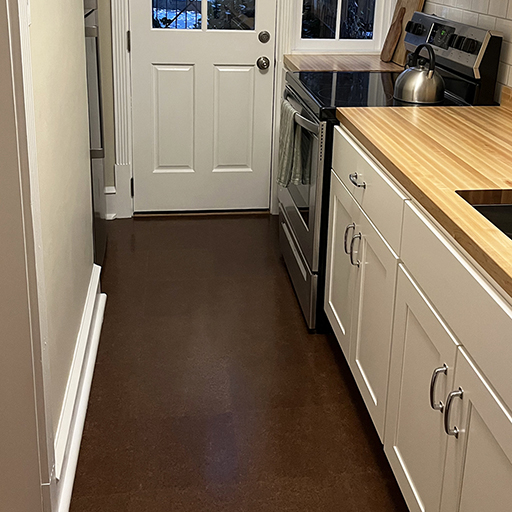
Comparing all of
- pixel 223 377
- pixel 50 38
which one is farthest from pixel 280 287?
pixel 50 38

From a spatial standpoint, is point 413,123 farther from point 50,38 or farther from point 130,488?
point 130,488

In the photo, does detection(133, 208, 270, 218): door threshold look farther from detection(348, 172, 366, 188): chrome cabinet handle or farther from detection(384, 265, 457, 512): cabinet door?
detection(384, 265, 457, 512): cabinet door

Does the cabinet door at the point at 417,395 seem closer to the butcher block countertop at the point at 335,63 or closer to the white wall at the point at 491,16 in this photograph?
the white wall at the point at 491,16

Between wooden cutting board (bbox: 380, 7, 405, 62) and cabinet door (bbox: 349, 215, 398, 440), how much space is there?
1720 millimetres

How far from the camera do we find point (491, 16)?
2.71m

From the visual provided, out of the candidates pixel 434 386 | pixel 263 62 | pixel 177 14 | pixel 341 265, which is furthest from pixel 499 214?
pixel 177 14

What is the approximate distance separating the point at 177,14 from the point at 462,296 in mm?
2890

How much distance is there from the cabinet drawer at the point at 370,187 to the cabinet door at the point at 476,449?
52 cm

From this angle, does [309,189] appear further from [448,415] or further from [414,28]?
[448,415]

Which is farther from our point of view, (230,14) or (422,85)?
(230,14)

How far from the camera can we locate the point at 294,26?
3936 millimetres

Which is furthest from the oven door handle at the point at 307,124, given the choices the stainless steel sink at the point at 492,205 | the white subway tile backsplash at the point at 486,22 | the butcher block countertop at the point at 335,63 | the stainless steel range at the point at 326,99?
the stainless steel sink at the point at 492,205

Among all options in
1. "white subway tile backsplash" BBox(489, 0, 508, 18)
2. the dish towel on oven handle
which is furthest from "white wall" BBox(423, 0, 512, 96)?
the dish towel on oven handle

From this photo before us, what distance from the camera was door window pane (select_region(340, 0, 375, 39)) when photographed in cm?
394
